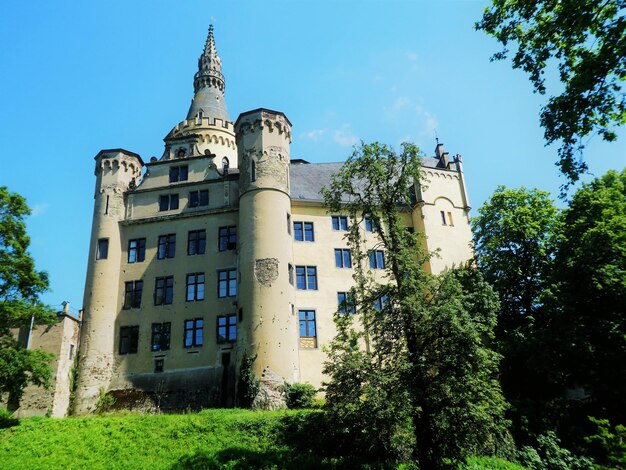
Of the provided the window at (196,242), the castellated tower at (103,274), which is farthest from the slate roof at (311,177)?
the castellated tower at (103,274)

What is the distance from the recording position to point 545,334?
25.6 metres

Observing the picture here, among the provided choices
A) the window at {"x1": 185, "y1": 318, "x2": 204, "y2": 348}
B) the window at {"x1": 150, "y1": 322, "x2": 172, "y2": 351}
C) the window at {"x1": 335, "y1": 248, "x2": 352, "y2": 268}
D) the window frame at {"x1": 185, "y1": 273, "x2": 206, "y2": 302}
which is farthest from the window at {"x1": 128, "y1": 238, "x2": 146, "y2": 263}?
the window at {"x1": 335, "y1": 248, "x2": 352, "y2": 268}

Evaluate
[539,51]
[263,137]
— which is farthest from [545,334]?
[263,137]

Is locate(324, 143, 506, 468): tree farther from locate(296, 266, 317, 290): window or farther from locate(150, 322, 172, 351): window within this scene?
locate(150, 322, 172, 351): window

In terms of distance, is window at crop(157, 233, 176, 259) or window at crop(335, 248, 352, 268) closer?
window at crop(157, 233, 176, 259)

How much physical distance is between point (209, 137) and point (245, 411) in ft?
91.5

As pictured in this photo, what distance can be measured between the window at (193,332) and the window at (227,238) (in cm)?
484

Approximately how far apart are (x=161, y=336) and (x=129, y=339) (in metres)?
2.13

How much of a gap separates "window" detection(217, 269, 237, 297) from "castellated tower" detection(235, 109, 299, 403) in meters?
1.43

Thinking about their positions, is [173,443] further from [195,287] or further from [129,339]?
[195,287]

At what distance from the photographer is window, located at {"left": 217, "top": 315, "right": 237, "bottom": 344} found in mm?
29422

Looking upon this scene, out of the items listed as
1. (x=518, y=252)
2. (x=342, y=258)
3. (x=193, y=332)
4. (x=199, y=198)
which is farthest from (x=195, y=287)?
(x=518, y=252)

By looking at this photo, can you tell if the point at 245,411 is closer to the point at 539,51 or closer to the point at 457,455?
the point at 457,455

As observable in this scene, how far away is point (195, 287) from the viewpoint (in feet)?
103
